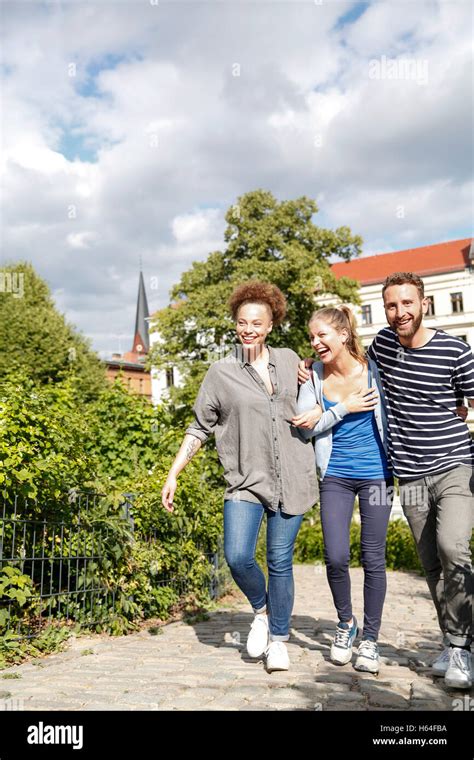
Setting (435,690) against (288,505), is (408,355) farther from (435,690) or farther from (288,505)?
(435,690)

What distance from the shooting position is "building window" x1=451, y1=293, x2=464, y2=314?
46781 millimetres

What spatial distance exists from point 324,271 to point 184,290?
6051mm

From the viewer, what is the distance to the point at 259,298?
4.48 meters

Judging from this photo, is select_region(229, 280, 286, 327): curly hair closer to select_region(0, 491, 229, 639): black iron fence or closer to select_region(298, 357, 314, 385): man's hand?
select_region(298, 357, 314, 385): man's hand

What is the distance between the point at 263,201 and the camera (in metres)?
30.0

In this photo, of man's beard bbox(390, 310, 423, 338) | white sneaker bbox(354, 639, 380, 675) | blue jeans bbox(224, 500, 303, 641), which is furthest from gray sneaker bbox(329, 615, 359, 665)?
man's beard bbox(390, 310, 423, 338)

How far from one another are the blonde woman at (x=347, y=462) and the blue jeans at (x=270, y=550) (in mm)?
259

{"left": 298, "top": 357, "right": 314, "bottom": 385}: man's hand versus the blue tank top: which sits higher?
{"left": 298, "top": 357, "right": 314, "bottom": 385}: man's hand

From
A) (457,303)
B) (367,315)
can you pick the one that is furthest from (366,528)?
(367,315)

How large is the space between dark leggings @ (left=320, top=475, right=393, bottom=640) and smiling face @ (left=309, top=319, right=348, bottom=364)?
2.40 feet

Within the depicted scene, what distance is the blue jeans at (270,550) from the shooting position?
4.30 m

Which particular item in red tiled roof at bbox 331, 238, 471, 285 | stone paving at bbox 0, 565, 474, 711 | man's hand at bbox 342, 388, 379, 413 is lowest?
stone paving at bbox 0, 565, 474, 711

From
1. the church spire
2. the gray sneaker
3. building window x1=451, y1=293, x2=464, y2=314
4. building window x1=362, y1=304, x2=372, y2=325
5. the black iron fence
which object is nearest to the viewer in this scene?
the gray sneaker
